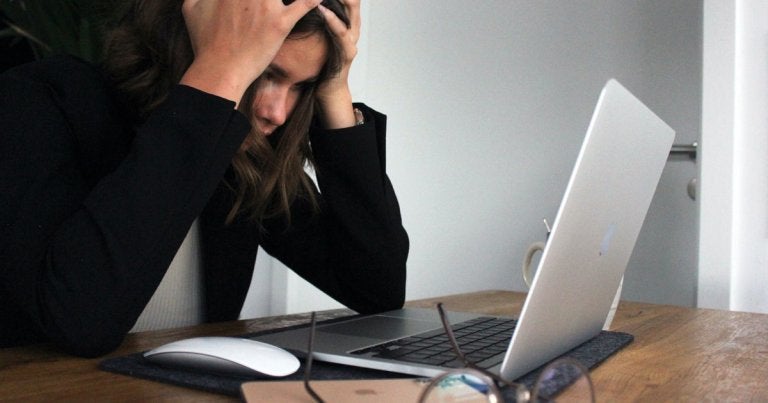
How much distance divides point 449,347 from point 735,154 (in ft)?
5.24

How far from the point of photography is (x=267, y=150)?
113cm

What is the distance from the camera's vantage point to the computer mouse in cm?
63

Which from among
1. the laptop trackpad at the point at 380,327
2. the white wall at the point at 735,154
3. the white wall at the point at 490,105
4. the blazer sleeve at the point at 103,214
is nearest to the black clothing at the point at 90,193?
the blazer sleeve at the point at 103,214

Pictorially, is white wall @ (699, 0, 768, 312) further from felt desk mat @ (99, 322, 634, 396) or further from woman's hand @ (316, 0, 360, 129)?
felt desk mat @ (99, 322, 634, 396)

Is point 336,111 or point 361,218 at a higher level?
point 336,111

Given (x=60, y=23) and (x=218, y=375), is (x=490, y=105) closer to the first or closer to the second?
(x=60, y=23)

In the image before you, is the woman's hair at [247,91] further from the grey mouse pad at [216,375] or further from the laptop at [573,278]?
the grey mouse pad at [216,375]

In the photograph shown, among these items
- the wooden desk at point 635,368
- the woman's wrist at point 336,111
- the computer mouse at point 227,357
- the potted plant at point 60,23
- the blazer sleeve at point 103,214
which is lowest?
the wooden desk at point 635,368

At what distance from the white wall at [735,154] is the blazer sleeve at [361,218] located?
48.7 inches

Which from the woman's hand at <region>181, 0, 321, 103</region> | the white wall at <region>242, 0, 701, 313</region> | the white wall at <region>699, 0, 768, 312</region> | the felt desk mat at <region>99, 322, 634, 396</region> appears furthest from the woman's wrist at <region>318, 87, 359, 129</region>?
the white wall at <region>242, 0, 701, 313</region>

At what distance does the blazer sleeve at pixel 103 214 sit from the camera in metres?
0.76

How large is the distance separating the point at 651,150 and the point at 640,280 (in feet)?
6.60

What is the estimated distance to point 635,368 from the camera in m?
0.78

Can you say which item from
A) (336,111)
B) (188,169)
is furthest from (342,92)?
(188,169)
